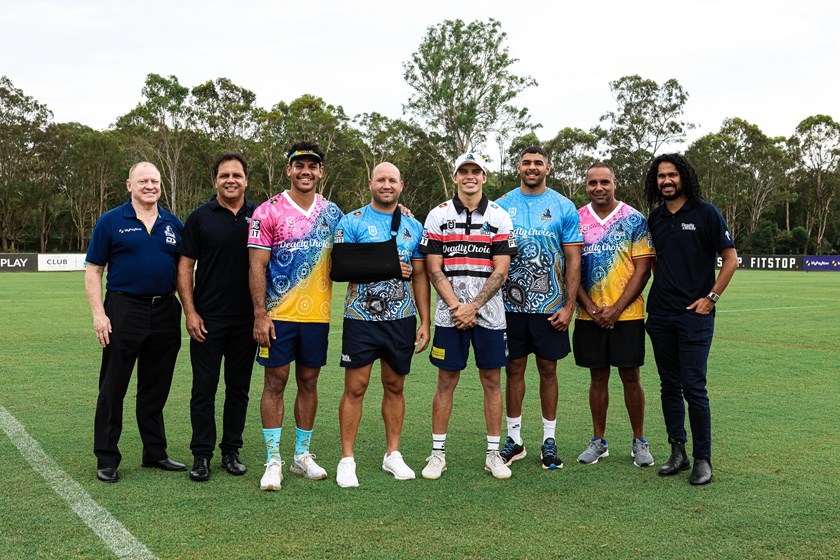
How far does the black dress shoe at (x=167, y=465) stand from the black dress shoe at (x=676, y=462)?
323 centimetres

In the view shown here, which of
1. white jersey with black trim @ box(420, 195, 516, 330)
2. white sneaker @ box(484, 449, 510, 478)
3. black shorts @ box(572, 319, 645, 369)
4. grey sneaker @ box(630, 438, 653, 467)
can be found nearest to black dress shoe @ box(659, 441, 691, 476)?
grey sneaker @ box(630, 438, 653, 467)

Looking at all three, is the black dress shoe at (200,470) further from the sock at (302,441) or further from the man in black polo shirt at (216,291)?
the sock at (302,441)

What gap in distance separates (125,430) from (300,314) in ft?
7.45

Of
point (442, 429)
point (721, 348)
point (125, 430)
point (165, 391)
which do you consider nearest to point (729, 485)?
point (442, 429)

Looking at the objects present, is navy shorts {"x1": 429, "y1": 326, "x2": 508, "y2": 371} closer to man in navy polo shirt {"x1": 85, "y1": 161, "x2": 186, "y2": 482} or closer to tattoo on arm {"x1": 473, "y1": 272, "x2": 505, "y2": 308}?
tattoo on arm {"x1": 473, "y1": 272, "x2": 505, "y2": 308}

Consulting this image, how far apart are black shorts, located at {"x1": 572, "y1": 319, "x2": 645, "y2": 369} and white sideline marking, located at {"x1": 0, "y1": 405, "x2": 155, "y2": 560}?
318 cm

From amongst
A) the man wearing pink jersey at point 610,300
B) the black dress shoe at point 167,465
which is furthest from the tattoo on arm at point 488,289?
the black dress shoe at point 167,465

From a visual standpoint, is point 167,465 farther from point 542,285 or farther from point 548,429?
point 542,285

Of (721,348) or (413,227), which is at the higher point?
(413,227)

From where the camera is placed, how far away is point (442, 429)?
16.6 ft

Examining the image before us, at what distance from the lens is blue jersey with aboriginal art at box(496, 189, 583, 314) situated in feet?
17.4

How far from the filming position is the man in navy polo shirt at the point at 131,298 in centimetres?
490

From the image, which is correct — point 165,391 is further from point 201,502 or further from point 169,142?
point 169,142

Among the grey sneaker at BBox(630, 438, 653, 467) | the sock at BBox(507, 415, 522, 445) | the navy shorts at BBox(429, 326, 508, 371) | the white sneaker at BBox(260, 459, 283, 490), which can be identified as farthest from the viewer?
the sock at BBox(507, 415, 522, 445)
